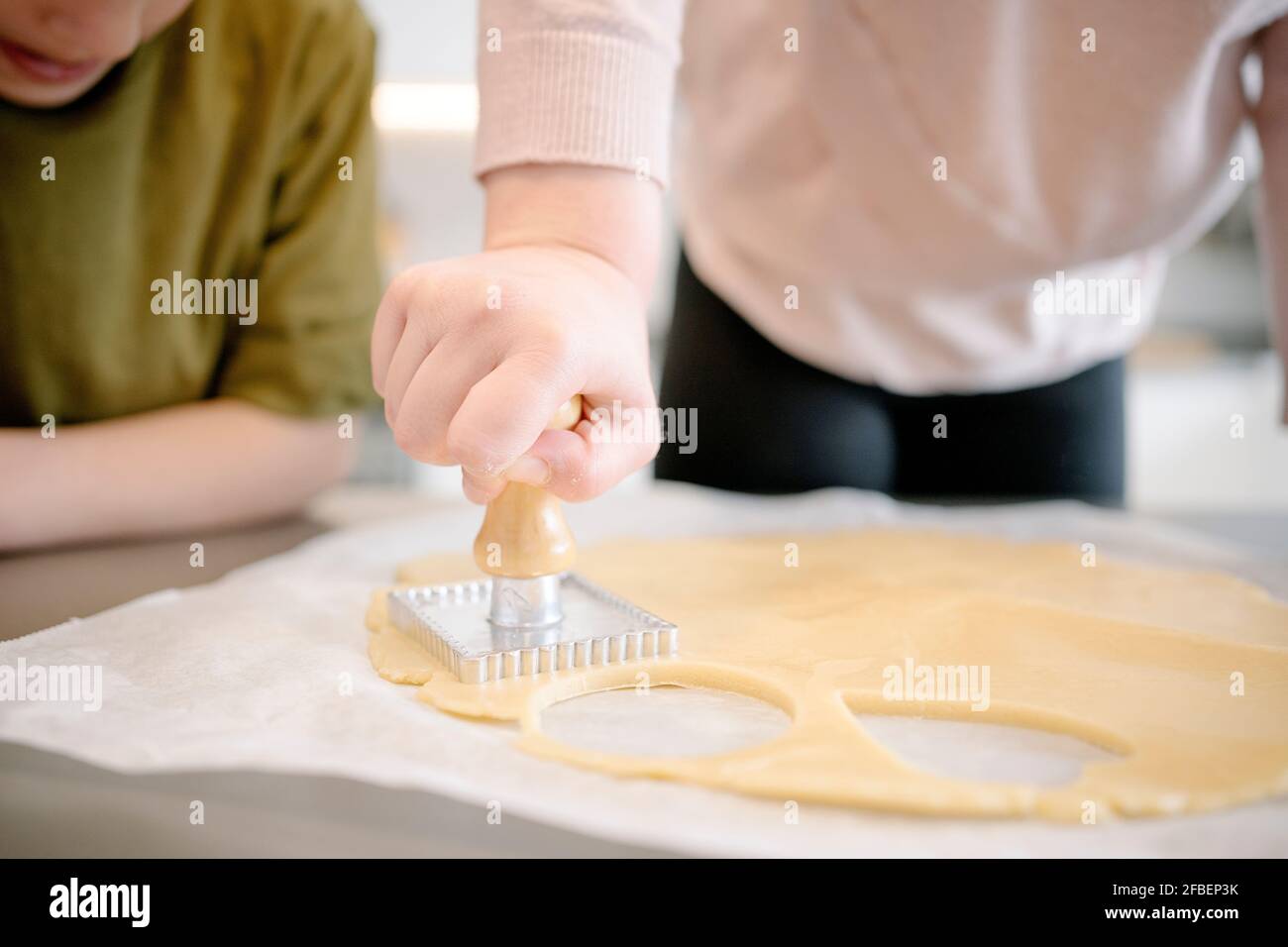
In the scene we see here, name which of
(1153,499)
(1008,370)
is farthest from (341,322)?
(1153,499)

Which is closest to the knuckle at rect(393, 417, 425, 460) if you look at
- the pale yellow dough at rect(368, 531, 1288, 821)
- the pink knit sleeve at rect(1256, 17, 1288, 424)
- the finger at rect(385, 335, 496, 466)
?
→ the finger at rect(385, 335, 496, 466)

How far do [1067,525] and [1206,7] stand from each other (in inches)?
15.3

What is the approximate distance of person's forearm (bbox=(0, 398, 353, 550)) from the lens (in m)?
0.77

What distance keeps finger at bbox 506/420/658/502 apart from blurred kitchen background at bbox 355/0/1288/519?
2.05 meters

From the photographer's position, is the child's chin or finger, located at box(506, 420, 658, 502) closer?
finger, located at box(506, 420, 658, 502)

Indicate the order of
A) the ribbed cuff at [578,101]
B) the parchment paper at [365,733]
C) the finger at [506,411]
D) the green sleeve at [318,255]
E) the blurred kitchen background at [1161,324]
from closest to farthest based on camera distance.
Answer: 1. the parchment paper at [365,733]
2. the finger at [506,411]
3. the ribbed cuff at [578,101]
4. the green sleeve at [318,255]
5. the blurred kitchen background at [1161,324]

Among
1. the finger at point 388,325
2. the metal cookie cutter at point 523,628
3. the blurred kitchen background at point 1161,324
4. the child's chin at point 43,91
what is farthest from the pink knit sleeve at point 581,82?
the blurred kitchen background at point 1161,324

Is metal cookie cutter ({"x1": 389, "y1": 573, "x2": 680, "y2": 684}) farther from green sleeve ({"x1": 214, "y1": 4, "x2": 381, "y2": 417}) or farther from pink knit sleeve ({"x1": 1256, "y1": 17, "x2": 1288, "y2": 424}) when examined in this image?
pink knit sleeve ({"x1": 1256, "y1": 17, "x2": 1288, "y2": 424})

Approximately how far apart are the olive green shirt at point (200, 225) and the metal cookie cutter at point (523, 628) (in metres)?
0.39

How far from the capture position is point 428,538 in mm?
839

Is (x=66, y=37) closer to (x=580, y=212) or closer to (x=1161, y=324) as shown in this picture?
(x=580, y=212)

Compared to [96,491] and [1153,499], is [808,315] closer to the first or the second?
[96,491]

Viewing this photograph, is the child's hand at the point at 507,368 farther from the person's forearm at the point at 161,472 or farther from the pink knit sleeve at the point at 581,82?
the person's forearm at the point at 161,472

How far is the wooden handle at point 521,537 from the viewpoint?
0.53m
